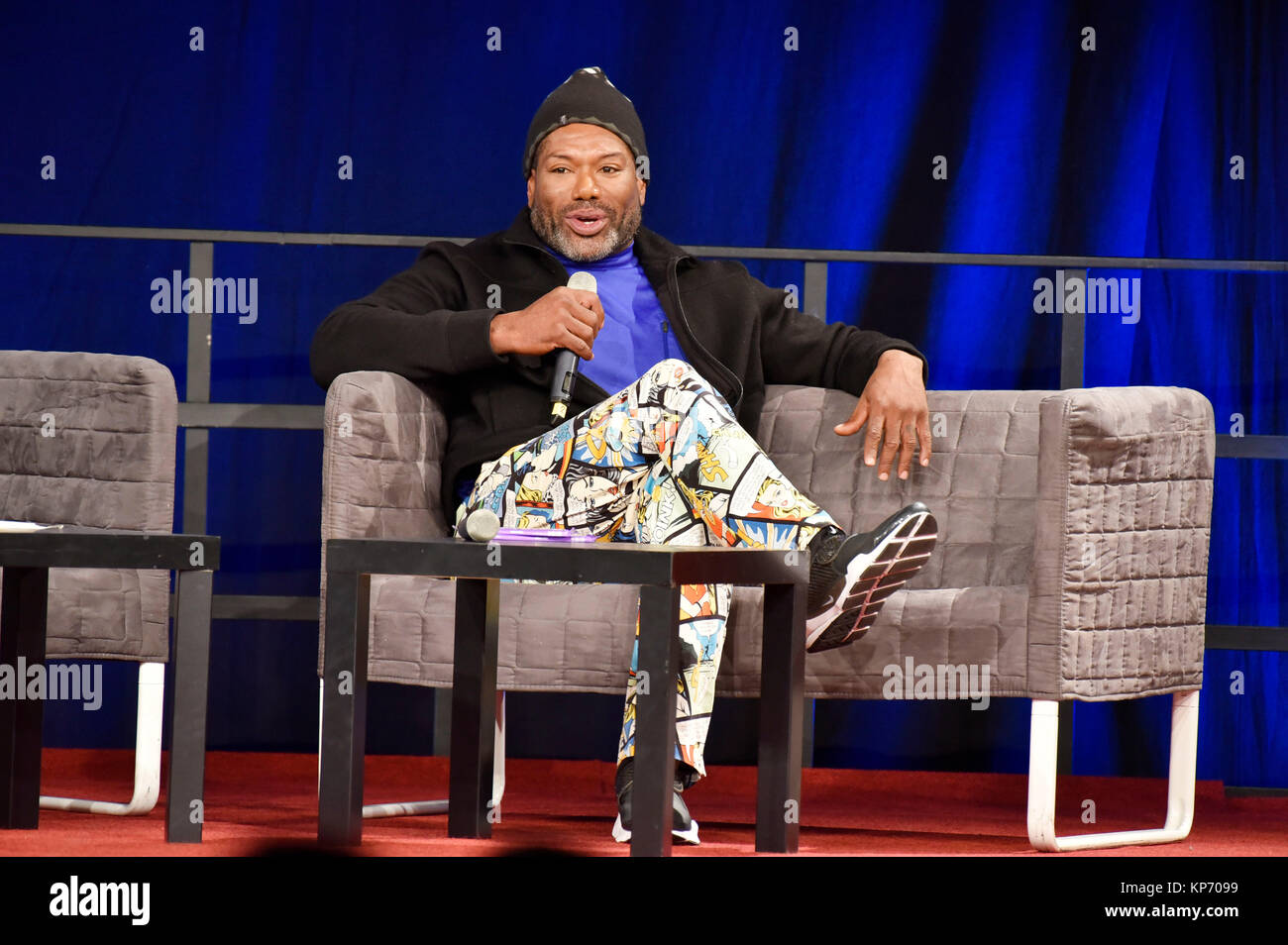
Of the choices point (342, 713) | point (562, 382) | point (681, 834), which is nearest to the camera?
point (342, 713)

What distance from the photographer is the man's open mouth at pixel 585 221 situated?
9.13ft

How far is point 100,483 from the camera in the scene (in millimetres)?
2482

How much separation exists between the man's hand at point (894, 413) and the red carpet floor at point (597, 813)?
1.94 feet

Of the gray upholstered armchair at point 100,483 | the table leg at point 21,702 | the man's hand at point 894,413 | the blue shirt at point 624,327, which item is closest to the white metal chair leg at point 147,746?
the gray upholstered armchair at point 100,483

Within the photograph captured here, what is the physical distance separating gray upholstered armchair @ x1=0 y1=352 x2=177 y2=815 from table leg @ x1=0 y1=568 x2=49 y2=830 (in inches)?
6.6

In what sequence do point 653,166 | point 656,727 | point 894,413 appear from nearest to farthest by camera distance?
point 656,727, point 894,413, point 653,166

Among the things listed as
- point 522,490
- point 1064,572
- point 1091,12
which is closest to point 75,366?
point 522,490

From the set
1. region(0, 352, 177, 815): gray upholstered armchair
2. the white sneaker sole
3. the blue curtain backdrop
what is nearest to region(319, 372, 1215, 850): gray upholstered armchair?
the white sneaker sole

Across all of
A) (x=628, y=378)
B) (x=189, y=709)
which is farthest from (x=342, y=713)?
(x=628, y=378)

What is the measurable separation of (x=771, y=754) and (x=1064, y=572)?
0.55 metres

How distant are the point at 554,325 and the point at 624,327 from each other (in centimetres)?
38

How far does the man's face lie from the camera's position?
9.14ft

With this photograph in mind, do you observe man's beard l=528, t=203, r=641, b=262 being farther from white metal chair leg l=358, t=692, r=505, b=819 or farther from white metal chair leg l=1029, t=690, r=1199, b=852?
white metal chair leg l=1029, t=690, r=1199, b=852

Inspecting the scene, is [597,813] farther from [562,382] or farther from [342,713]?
[342,713]
